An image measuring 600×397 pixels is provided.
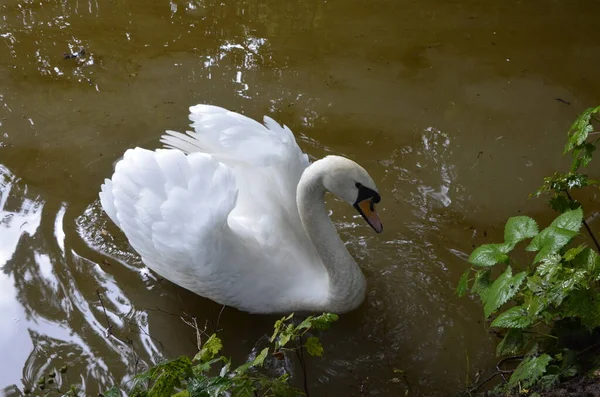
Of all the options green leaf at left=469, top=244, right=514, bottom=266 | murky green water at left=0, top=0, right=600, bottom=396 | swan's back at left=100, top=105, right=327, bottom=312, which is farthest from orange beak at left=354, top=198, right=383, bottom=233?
green leaf at left=469, top=244, right=514, bottom=266

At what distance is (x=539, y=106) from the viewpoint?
4902 millimetres

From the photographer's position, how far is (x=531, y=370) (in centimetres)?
234

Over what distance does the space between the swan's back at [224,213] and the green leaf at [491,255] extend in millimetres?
982

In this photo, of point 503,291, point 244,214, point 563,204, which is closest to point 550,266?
point 503,291

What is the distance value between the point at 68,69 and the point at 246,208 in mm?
2804

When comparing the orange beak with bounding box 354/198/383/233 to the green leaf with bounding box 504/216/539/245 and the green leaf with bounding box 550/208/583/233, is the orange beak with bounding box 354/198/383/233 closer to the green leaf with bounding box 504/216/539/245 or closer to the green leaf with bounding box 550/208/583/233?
the green leaf with bounding box 504/216/539/245

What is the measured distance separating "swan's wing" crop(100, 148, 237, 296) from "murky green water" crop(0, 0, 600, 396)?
0.53m

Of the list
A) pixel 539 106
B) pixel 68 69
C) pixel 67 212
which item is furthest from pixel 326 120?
pixel 68 69

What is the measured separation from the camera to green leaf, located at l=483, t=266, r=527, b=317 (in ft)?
7.59

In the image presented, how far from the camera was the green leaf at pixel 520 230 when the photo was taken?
249 centimetres

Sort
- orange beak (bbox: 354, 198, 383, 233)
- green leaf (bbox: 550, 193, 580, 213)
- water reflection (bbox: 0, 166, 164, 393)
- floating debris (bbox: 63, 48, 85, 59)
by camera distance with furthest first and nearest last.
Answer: floating debris (bbox: 63, 48, 85, 59) < water reflection (bbox: 0, 166, 164, 393) < orange beak (bbox: 354, 198, 383, 233) < green leaf (bbox: 550, 193, 580, 213)

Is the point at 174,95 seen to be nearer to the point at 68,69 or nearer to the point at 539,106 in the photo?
the point at 68,69

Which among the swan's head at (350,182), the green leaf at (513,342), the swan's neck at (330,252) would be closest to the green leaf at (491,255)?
the green leaf at (513,342)

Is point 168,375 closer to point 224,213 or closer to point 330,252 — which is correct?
point 224,213
